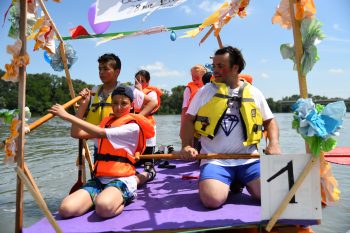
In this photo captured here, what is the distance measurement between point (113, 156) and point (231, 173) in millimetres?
1198

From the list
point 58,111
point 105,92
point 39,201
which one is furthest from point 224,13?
point 39,201

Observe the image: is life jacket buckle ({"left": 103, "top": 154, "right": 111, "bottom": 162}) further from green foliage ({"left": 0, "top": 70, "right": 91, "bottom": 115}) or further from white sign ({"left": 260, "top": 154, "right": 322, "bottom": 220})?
green foliage ({"left": 0, "top": 70, "right": 91, "bottom": 115})

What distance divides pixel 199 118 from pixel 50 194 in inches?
148

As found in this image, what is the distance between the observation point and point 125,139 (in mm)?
3174

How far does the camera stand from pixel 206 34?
502cm

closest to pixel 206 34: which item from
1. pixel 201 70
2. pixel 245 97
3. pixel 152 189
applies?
pixel 201 70

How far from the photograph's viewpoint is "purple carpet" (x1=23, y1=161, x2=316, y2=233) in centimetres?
254

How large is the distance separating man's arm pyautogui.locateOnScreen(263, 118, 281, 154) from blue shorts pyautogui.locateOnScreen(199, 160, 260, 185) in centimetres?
22

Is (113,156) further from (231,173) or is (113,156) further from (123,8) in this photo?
(123,8)

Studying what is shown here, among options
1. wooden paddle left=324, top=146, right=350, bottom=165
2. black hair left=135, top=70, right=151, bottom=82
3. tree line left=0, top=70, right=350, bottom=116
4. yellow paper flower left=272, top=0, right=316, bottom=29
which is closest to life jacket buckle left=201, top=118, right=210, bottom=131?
yellow paper flower left=272, top=0, right=316, bottom=29

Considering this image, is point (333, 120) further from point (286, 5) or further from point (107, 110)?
point (107, 110)

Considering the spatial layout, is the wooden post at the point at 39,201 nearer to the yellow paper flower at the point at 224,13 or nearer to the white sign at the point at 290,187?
the white sign at the point at 290,187

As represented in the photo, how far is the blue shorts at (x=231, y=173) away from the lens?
10.1ft

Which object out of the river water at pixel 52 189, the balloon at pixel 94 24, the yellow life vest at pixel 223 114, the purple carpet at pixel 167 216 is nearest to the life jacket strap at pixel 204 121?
the yellow life vest at pixel 223 114
